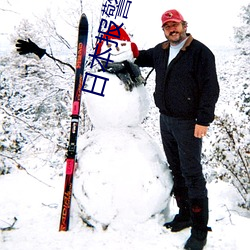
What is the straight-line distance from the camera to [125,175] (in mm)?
2818

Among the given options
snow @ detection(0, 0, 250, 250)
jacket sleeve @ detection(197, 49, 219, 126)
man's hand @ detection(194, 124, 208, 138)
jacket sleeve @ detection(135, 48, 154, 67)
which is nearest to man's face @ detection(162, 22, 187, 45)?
jacket sleeve @ detection(197, 49, 219, 126)

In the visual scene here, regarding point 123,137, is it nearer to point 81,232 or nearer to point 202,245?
point 81,232

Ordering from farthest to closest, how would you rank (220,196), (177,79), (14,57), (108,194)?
(14,57) < (220,196) < (108,194) < (177,79)

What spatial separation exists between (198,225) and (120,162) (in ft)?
3.10

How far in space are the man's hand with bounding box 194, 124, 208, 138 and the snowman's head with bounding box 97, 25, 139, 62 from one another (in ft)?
3.37

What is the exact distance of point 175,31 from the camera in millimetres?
2496

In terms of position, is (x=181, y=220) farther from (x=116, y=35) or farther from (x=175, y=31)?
(x=116, y=35)

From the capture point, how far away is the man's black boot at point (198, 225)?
8.65ft

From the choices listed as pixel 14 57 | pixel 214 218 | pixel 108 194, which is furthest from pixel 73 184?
pixel 14 57

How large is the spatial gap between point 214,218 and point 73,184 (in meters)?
1.65

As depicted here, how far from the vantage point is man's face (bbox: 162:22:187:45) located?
2.49 metres

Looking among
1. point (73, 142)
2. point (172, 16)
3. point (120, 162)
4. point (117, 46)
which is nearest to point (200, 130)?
point (120, 162)

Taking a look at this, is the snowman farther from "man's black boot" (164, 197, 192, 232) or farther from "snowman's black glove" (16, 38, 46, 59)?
"snowman's black glove" (16, 38, 46, 59)

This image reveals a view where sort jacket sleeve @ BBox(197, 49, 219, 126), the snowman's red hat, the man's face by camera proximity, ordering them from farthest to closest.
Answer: the snowman's red hat < the man's face < jacket sleeve @ BBox(197, 49, 219, 126)
